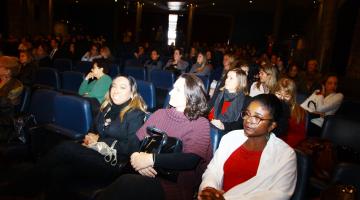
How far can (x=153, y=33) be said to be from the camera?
27516 mm

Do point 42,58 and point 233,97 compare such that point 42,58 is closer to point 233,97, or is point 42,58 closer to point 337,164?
point 233,97

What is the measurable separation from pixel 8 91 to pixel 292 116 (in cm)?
299

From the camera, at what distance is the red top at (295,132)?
301 centimetres

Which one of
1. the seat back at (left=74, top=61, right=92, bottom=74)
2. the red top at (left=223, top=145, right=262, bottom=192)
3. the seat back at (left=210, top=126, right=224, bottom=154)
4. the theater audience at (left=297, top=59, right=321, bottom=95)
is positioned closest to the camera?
the red top at (left=223, top=145, right=262, bottom=192)

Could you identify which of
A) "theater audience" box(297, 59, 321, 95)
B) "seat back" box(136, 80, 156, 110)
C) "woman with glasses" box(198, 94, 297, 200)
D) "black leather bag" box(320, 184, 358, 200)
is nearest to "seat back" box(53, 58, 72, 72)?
"seat back" box(136, 80, 156, 110)

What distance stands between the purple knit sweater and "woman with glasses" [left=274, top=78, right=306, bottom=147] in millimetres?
1094

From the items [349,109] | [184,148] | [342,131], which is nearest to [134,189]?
[184,148]

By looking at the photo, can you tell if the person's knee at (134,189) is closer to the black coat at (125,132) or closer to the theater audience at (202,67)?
Result: the black coat at (125,132)

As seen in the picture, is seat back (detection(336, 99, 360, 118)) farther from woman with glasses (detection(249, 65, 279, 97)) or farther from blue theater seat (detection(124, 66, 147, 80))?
blue theater seat (detection(124, 66, 147, 80))

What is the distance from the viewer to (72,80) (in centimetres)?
497

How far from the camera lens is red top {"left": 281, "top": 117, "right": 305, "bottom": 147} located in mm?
3014

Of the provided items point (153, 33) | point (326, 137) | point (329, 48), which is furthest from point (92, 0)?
point (326, 137)

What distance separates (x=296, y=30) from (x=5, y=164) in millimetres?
20553

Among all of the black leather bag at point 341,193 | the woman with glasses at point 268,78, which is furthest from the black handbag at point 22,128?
the woman with glasses at point 268,78
